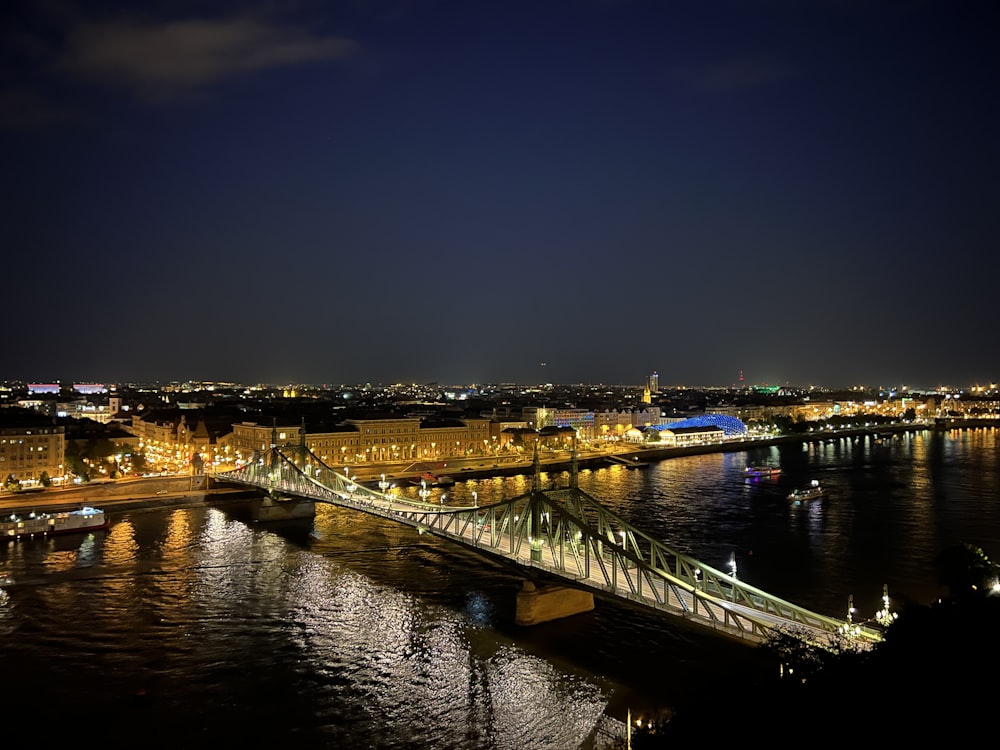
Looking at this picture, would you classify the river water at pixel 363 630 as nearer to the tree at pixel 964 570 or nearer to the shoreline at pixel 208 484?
the tree at pixel 964 570

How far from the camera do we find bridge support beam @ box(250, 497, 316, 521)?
30984 millimetres

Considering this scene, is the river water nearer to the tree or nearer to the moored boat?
the moored boat

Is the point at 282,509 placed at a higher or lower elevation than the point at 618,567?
lower

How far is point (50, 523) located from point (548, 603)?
19958 mm

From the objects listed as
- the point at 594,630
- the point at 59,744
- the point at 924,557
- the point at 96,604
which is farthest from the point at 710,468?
the point at 59,744

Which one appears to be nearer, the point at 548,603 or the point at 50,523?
the point at 548,603

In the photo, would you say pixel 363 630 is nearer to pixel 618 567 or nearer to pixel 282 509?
pixel 618 567

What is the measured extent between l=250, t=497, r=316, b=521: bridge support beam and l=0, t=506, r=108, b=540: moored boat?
570cm

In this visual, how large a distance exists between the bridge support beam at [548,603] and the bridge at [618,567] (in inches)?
12.4

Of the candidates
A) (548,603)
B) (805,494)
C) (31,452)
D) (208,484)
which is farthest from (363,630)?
(31,452)

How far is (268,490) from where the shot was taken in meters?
32.5

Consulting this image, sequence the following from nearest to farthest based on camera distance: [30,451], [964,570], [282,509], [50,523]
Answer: [964,570], [50,523], [282,509], [30,451]

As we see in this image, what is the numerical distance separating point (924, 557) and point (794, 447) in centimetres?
4910

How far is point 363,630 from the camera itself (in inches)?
658
